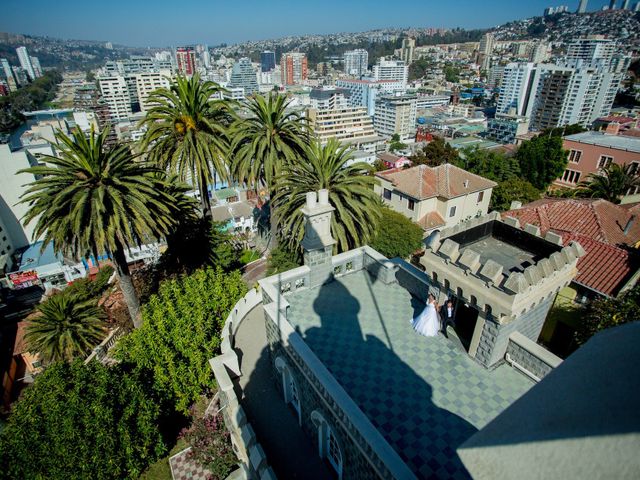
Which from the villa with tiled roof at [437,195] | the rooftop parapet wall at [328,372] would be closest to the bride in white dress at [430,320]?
the rooftop parapet wall at [328,372]

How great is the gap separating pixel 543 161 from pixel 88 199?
51368mm

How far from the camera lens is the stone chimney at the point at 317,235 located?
40.2 ft

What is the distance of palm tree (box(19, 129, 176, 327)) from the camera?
619 inches

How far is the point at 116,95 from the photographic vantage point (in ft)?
590

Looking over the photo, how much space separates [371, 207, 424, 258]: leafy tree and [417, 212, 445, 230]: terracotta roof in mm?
4529

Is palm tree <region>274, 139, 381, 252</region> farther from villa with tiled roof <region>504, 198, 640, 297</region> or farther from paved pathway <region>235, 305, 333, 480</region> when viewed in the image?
villa with tiled roof <region>504, 198, 640, 297</region>

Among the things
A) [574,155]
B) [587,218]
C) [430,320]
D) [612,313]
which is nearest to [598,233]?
[587,218]

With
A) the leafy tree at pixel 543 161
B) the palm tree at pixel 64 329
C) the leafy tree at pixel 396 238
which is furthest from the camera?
the leafy tree at pixel 543 161

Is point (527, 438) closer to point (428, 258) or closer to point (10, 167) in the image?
point (428, 258)

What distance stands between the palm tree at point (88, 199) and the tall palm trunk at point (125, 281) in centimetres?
61

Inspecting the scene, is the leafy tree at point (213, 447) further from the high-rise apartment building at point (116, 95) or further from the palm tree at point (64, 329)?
the high-rise apartment building at point (116, 95)

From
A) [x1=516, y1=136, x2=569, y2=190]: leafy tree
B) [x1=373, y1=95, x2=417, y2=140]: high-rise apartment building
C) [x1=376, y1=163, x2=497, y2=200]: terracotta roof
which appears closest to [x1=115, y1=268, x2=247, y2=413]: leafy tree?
[x1=376, y1=163, x2=497, y2=200]: terracotta roof

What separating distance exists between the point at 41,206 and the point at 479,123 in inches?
6674

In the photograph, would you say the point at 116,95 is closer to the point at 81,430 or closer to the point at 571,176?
the point at 571,176
